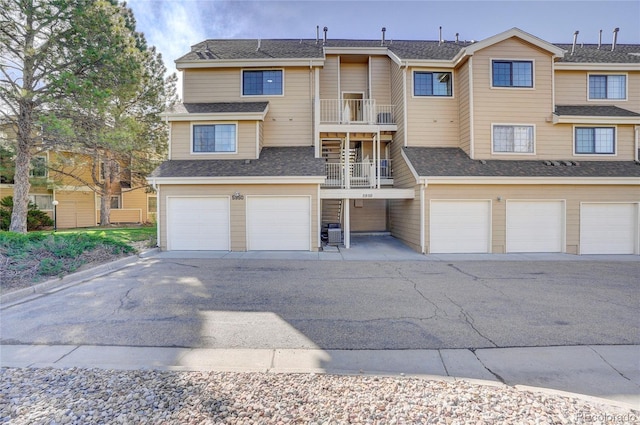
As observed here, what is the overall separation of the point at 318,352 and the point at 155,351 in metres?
2.24

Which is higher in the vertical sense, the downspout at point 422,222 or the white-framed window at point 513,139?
the white-framed window at point 513,139

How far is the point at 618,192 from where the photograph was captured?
11727mm


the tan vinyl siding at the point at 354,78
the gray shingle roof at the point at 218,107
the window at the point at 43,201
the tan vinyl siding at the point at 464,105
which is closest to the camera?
the tan vinyl siding at the point at 464,105

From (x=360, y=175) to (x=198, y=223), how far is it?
7774mm

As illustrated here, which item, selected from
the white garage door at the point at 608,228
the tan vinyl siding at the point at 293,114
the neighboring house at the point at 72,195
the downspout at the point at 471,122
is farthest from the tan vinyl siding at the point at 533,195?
the neighboring house at the point at 72,195

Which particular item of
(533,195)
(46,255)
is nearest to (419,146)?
(533,195)

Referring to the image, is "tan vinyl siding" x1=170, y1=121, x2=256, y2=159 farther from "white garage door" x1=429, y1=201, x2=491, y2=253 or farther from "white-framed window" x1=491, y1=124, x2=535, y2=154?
"white-framed window" x1=491, y1=124, x2=535, y2=154

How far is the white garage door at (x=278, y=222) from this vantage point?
11945 mm

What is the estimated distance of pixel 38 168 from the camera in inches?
737

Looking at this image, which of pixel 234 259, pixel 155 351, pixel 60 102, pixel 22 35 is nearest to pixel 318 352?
pixel 155 351

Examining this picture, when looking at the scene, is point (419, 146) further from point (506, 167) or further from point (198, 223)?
point (198, 223)

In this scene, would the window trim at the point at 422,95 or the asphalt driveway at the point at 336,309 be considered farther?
the window trim at the point at 422,95

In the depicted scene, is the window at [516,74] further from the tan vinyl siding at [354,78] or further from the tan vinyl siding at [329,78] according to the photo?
the tan vinyl siding at [329,78]

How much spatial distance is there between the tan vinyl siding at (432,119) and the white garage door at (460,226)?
359 centimetres
